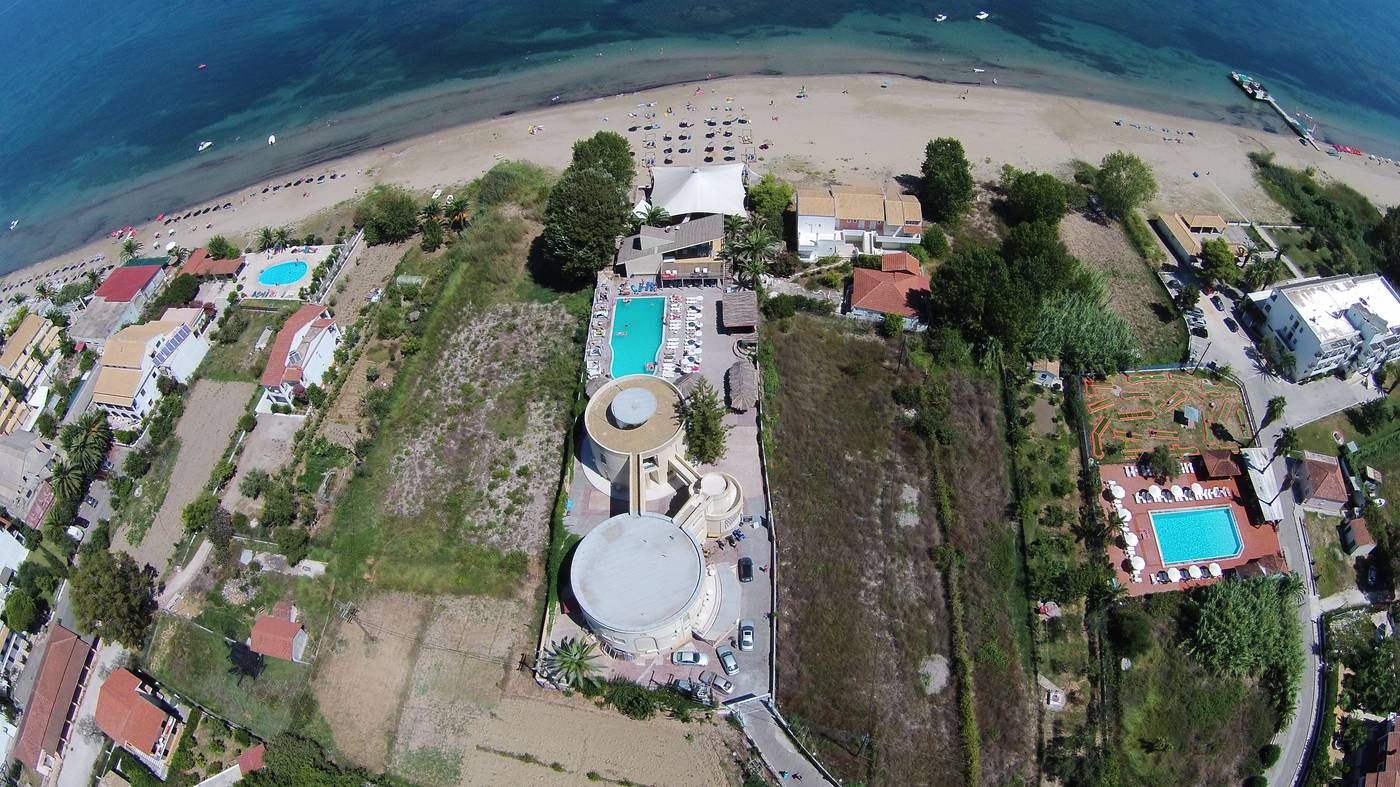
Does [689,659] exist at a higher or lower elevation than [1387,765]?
higher

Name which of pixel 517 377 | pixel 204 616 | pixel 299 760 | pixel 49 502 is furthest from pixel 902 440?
pixel 49 502

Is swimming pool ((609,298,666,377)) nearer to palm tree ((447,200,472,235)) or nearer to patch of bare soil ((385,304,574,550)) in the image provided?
patch of bare soil ((385,304,574,550))

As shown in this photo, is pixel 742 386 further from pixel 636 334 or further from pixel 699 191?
pixel 699 191

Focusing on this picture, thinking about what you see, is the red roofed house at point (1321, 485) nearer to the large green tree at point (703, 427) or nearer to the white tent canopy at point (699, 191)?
the large green tree at point (703, 427)

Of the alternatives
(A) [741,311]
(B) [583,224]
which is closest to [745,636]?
(A) [741,311]

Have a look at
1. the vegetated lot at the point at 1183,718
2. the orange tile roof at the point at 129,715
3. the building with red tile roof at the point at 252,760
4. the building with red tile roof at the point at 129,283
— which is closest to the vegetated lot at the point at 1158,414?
the vegetated lot at the point at 1183,718

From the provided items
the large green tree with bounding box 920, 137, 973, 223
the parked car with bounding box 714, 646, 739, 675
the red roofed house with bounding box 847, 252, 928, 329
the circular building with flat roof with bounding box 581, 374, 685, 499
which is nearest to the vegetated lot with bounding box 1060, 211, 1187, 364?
the large green tree with bounding box 920, 137, 973, 223
